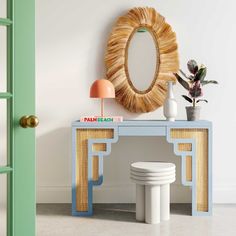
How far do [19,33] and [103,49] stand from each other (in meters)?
2.16

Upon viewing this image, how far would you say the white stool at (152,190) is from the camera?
10.5 feet

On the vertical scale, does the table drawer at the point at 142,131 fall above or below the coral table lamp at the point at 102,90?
below

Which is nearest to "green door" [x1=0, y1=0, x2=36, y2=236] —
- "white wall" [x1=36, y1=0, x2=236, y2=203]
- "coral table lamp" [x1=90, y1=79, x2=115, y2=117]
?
"coral table lamp" [x1=90, y1=79, x2=115, y2=117]

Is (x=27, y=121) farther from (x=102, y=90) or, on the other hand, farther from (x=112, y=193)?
(x=112, y=193)

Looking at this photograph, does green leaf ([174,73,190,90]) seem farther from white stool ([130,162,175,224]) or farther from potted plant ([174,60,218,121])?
white stool ([130,162,175,224])

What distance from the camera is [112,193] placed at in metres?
3.99

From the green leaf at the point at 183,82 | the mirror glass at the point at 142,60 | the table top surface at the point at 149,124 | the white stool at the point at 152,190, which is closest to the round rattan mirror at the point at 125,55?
the mirror glass at the point at 142,60

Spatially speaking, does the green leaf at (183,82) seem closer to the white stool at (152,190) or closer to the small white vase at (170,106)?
the small white vase at (170,106)

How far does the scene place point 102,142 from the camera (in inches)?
137

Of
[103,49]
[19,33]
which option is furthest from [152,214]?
[19,33]

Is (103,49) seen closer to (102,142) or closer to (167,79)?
(167,79)

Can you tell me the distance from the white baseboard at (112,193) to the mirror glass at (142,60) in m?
0.96

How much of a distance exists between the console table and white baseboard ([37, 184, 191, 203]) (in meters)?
0.47

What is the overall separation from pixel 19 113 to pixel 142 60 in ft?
7.31
